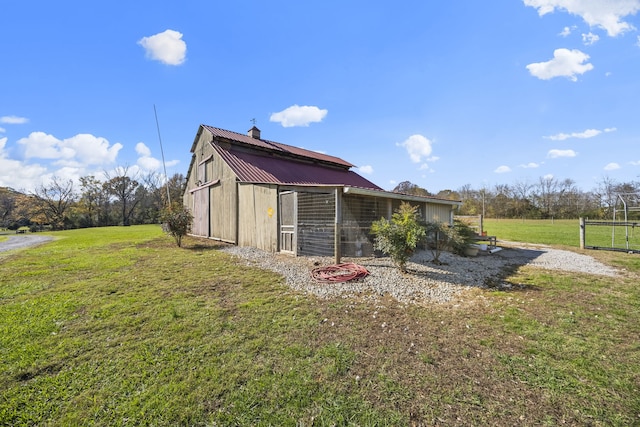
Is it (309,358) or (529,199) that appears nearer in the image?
(309,358)

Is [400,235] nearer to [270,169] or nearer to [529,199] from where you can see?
[270,169]

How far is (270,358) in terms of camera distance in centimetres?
306

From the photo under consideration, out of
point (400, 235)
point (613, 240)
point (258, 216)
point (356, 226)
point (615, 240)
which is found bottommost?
point (615, 240)

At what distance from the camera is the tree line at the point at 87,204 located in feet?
113

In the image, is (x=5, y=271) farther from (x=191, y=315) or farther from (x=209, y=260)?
(x=191, y=315)

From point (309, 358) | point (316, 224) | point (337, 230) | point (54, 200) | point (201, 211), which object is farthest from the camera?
point (54, 200)

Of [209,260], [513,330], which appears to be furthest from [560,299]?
[209,260]

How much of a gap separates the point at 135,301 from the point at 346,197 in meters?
6.41

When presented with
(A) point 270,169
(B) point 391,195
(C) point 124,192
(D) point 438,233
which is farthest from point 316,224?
(C) point 124,192

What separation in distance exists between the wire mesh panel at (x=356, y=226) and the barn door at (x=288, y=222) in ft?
5.72

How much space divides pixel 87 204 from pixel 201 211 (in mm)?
34719

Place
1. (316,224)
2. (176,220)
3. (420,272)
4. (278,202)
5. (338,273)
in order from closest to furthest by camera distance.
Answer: (338,273) < (420,272) < (316,224) < (278,202) < (176,220)

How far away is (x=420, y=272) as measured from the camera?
713 centimetres

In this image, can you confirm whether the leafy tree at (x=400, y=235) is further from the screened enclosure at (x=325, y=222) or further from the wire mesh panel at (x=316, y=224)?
the wire mesh panel at (x=316, y=224)
